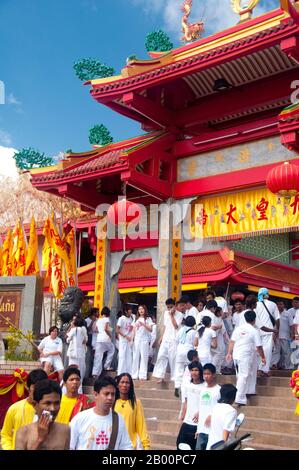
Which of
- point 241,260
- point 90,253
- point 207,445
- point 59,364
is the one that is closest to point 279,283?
point 241,260

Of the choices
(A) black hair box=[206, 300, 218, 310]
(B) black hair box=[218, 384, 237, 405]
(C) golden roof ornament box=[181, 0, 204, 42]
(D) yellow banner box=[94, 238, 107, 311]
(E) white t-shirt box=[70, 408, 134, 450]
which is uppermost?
(C) golden roof ornament box=[181, 0, 204, 42]

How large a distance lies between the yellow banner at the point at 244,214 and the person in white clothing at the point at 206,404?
513 cm

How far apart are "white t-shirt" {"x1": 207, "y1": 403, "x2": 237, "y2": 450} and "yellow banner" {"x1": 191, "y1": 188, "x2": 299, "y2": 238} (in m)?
5.95

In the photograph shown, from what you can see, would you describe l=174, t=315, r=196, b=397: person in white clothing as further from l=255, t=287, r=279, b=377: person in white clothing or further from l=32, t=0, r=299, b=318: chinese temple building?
l=32, t=0, r=299, b=318: chinese temple building

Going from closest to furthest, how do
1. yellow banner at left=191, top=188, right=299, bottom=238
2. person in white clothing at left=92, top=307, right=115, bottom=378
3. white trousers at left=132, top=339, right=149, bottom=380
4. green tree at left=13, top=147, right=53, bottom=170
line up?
yellow banner at left=191, top=188, right=299, bottom=238
white trousers at left=132, top=339, right=149, bottom=380
person in white clothing at left=92, top=307, right=115, bottom=378
green tree at left=13, top=147, right=53, bottom=170

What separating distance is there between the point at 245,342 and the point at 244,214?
11.1 ft

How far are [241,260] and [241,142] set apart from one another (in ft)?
24.6

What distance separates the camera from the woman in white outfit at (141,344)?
11.6 metres

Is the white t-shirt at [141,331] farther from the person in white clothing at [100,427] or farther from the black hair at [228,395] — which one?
the person in white clothing at [100,427]

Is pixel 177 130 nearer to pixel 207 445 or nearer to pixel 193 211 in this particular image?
pixel 193 211

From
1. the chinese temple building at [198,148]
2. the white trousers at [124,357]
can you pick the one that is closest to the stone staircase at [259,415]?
the white trousers at [124,357]

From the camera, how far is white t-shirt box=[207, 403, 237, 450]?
18.2ft

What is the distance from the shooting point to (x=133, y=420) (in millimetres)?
5246

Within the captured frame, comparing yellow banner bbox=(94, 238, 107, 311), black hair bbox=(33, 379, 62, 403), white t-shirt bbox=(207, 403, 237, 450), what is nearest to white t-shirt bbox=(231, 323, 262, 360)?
white t-shirt bbox=(207, 403, 237, 450)
